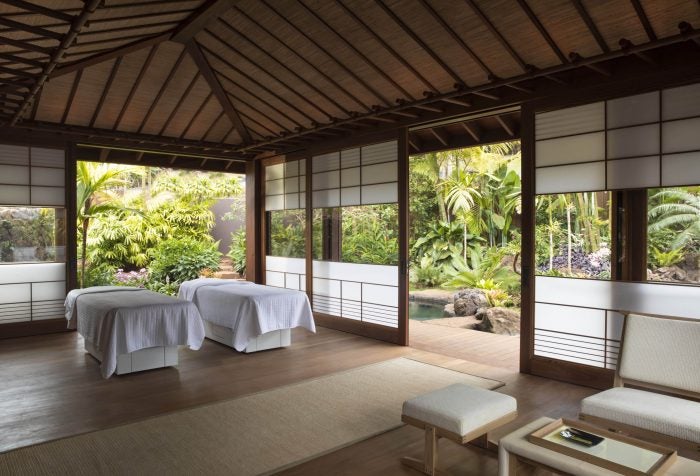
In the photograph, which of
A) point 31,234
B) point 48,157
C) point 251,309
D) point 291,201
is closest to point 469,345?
point 251,309

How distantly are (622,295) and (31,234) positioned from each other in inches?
248

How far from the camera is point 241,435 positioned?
2.97 meters

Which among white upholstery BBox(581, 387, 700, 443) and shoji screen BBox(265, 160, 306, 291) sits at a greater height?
shoji screen BBox(265, 160, 306, 291)

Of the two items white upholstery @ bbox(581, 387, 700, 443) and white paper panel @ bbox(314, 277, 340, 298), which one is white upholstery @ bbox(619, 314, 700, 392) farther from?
white paper panel @ bbox(314, 277, 340, 298)

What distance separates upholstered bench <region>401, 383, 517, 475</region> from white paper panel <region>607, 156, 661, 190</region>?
81.2 inches

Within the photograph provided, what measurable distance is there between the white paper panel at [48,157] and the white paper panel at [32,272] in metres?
1.22

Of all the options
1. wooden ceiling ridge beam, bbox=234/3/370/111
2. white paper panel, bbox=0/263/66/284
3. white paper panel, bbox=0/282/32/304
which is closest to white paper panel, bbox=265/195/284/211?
wooden ceiling ridge beam, bbox=234/3/370/111

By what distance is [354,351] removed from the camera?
5.07 metres

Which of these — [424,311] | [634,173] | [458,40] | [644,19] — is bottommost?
[424,311]

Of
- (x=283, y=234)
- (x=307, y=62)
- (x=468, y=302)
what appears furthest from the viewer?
(x=468, y=302)

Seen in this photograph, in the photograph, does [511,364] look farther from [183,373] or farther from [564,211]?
[564,211]

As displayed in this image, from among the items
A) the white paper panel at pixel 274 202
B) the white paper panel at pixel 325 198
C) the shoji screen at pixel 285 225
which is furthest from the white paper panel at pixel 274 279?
the white paper panel at pixel 325 198

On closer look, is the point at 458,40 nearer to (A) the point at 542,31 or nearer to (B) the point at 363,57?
(A) the point at 542,31

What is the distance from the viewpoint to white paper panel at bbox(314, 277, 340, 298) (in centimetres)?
627
